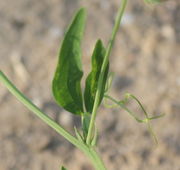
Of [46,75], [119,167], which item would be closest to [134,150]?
[119,167]

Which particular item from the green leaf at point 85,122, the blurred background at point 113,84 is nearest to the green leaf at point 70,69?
the green leaf at point 85,122

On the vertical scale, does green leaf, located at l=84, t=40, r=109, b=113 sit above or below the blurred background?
above

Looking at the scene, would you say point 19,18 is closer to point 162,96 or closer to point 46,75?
point 46,75

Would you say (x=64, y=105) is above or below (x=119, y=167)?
above

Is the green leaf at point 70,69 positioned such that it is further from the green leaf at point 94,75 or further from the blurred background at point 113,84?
the blurred background at point 113,84

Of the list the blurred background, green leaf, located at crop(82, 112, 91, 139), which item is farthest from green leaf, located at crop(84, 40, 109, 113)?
the blurred background

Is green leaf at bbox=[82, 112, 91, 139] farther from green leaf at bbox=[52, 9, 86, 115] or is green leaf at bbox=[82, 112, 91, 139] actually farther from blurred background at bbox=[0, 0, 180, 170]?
blurred background at bbox=[0, 0, 180, 170]
